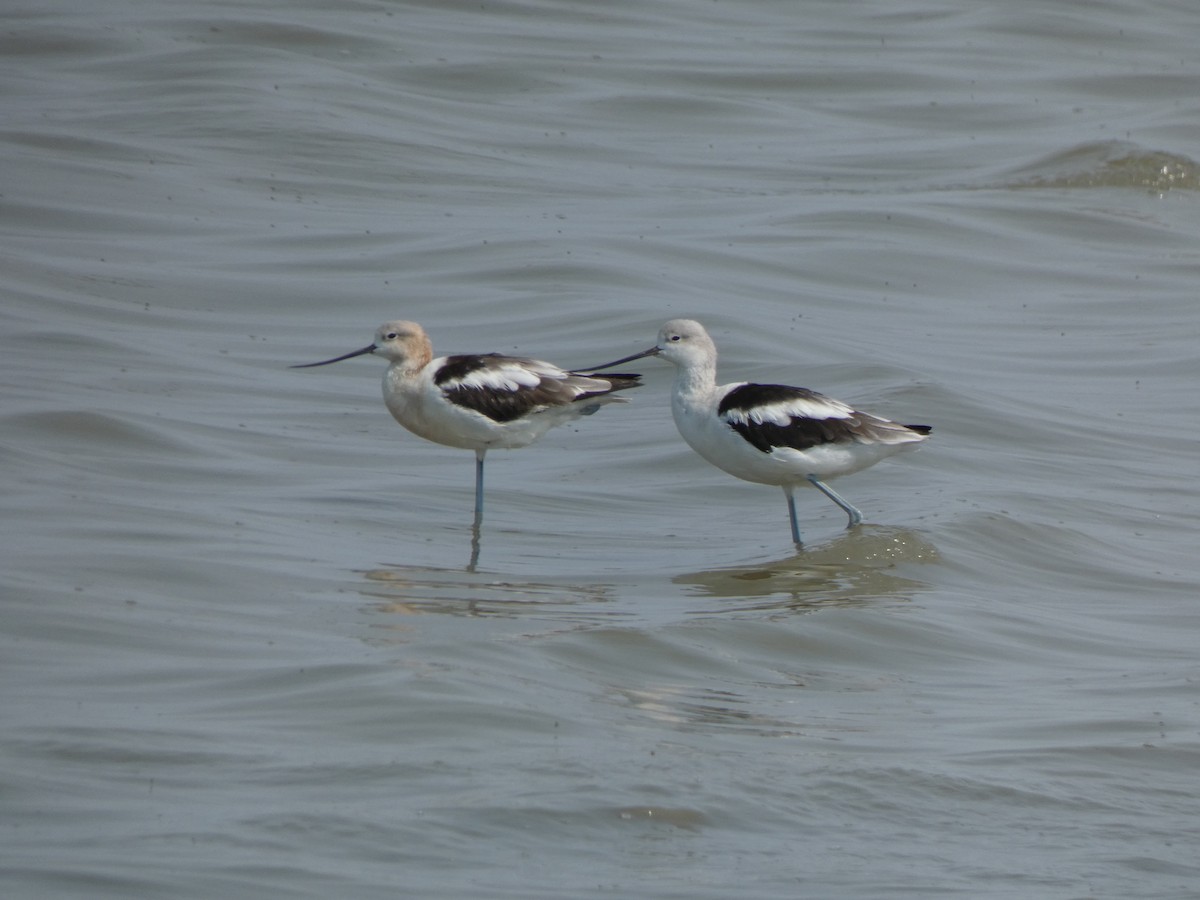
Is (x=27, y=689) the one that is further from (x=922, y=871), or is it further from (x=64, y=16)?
(x=64, y=16)

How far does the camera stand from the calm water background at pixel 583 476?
5.98 meters

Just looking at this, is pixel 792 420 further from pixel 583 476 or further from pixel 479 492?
pixel 583 476

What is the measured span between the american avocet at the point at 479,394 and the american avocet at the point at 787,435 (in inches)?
32.2

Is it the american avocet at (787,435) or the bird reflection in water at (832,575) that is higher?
the american avocet at (787,435)

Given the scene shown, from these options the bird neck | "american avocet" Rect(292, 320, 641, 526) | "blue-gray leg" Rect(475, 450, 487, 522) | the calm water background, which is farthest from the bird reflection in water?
"american avocet" Rect(292, 320, 641, 526)

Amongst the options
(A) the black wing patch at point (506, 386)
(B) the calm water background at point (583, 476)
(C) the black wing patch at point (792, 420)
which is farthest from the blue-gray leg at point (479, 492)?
(C) the black wing patch at point (792, 420)

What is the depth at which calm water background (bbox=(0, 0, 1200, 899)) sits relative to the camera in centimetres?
598

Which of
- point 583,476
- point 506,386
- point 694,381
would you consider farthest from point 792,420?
point 583,476

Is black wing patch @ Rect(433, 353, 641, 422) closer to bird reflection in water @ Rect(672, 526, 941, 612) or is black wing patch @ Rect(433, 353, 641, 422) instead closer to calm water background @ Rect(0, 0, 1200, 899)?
calm water background @ Rect(0, 0, 1200, 899)

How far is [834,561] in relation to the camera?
9922 mm

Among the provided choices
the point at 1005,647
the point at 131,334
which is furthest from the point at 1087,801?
the point at 131,334

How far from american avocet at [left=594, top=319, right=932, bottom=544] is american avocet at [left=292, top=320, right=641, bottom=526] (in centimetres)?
82

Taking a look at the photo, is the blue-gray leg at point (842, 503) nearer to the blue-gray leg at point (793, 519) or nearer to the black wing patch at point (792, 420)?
the blue-gray leg at point (793, 519)

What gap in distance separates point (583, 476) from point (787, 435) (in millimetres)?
2132
